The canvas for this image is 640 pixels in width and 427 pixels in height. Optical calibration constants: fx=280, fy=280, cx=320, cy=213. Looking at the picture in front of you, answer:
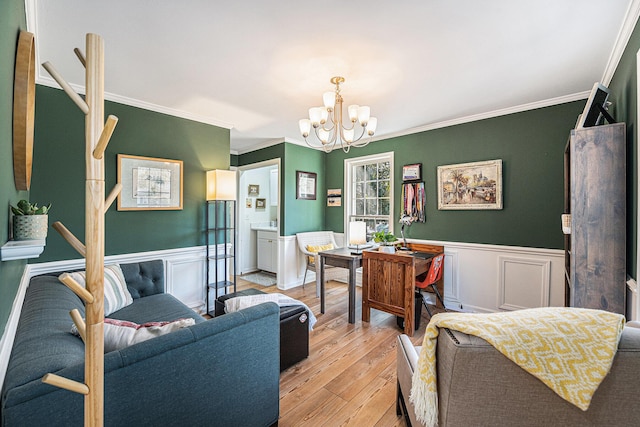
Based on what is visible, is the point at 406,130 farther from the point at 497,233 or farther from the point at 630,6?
the point at 630,6

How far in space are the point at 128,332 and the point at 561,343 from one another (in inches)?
64.3

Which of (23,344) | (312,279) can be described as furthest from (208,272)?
(23,344)

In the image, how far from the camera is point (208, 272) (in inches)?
137

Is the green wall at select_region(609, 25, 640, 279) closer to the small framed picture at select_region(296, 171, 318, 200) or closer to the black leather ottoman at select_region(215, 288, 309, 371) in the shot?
the black leather ottoman at select_region(215, 288, 309, 371)

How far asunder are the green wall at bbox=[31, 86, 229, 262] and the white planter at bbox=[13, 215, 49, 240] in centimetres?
159

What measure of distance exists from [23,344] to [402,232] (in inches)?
145

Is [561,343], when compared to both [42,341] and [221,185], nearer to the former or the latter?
[42,341]

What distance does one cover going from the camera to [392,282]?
2.92 metres

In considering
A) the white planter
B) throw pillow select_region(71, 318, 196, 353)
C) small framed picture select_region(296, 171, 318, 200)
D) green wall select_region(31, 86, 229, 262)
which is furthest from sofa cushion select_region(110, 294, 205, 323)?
small framed picture select_region(296, 171, 318, 200)

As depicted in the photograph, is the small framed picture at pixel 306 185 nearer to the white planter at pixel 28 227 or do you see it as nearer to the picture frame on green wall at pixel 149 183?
the picture frame on green wall at pixel 149 183

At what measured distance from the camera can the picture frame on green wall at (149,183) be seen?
2889 millimetres

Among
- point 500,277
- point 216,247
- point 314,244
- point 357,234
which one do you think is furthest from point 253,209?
point 500,277

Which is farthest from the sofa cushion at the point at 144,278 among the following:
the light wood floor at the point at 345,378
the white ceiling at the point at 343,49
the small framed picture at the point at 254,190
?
the small framed picture at the point at 254,190

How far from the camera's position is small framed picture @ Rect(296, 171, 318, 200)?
4.64 metres
